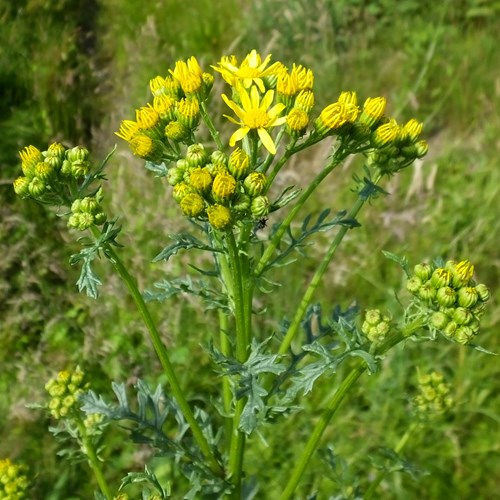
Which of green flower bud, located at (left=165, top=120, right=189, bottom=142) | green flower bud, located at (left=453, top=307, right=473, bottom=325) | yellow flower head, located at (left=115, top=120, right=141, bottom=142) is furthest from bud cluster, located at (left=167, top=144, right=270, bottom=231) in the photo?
green flower bud, located at (left=453, top=307, right=473, bottom=325)

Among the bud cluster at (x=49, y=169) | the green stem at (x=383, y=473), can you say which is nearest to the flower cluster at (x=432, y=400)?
the green stem at (x=383, y=473)

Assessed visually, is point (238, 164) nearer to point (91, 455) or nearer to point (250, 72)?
point (250, 72)

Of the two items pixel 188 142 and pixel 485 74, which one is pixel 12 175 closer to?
pixel 188 142

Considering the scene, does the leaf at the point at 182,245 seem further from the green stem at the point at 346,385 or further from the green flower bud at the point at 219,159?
the green stem at the point at 346,385

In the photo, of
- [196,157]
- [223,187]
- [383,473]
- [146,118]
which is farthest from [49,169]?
[383,473]

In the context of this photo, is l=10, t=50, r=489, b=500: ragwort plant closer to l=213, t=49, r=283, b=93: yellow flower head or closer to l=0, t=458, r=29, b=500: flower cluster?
l=213, t=49, r=283, b=93: yellow flower head

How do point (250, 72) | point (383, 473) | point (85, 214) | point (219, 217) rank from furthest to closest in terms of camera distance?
point (383, 473), point (250, 72), point (85, 214), point (219, 217)
